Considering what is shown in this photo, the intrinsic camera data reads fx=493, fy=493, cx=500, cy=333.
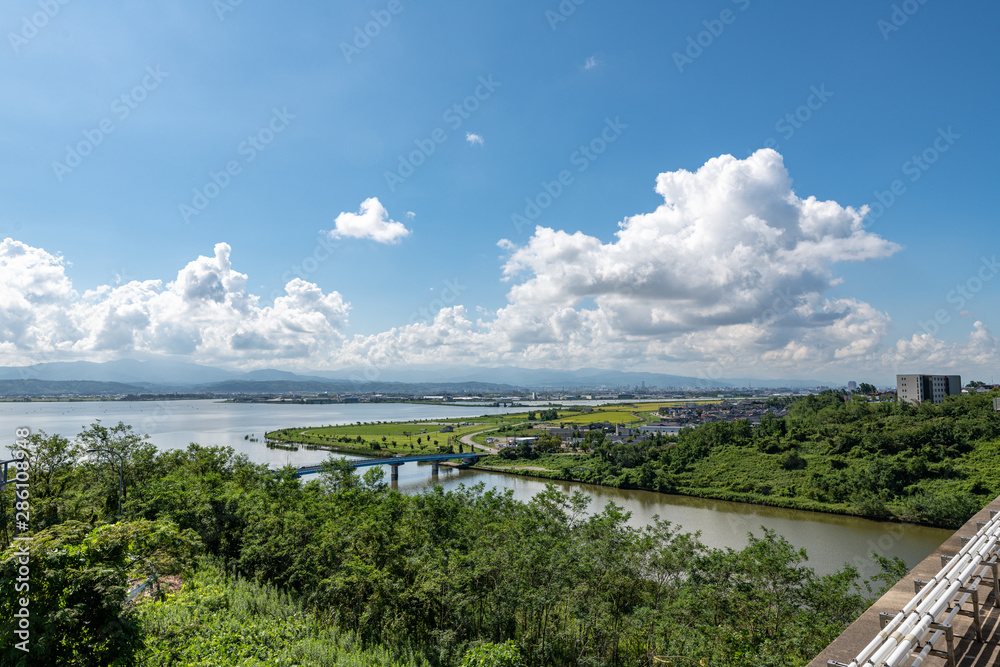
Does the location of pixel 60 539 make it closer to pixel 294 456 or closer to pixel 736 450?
pixel 736 450

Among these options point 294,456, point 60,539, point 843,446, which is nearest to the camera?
point 60,539

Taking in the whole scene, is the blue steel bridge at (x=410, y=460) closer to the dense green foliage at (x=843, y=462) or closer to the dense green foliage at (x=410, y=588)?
the dense green foliage at (x=843, y=462)

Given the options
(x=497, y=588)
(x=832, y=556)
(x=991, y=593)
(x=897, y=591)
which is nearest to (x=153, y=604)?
(x=497, y=588)

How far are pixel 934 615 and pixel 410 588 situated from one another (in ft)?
26.3

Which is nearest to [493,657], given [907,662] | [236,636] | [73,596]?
[236,636]

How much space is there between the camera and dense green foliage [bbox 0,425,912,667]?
4059 millimetres

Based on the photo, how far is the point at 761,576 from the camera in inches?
353

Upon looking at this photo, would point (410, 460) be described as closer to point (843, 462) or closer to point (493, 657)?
point (843, 462)

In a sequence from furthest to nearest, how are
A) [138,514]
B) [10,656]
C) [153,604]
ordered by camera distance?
[138,514]
[153,604]
[10,656]

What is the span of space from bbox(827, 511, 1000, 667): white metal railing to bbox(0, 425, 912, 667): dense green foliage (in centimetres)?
392

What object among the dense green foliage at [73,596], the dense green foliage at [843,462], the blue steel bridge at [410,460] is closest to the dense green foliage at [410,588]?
the dense green foliage at [73,596]

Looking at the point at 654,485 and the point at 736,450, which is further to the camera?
the point at 736,450

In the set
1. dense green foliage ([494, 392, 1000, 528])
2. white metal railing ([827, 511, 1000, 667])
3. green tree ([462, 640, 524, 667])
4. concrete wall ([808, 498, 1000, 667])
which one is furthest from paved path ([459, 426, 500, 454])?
white metal railing ([827, 511, 1000, 667])

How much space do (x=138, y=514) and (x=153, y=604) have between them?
8.64 meters
